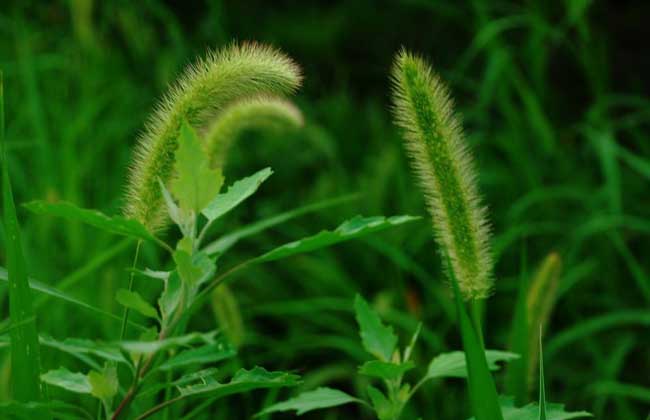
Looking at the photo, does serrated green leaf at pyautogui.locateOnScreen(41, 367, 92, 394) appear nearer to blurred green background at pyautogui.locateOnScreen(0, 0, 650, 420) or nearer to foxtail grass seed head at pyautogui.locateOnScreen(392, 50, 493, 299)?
foxtail grass seed head at pyautogui.locateOnScreen(392, 50, 493, 299)

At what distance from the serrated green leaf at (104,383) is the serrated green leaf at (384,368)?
0.22 m

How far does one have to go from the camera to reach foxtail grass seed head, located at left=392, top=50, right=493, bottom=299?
86 centimetres

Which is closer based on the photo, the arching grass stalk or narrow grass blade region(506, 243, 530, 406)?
the arching grass stalk

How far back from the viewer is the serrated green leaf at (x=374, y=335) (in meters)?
1.00

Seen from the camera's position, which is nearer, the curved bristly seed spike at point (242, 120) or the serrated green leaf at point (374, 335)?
the serrated green leaf at point (374, 335)

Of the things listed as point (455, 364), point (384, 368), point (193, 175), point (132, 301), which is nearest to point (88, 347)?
point (132, 301)

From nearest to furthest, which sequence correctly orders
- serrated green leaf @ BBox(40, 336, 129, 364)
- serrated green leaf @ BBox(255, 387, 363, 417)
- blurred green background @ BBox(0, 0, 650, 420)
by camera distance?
serrated green leaf @ BBox(40, 336, 129, 364) < serrated green leaf @ BBox(255, 387, 363, 417) < blurred green background @ BBox(0, 0, 650, 420)

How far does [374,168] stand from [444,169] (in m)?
2.89

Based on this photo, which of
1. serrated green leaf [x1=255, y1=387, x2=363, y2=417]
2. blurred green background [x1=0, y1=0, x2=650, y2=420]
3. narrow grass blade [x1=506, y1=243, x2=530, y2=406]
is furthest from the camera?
blurred green background [x1=0, y1=0, x2=650, y2=420]

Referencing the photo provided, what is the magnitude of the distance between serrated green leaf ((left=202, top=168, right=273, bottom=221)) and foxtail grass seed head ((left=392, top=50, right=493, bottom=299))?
14cm

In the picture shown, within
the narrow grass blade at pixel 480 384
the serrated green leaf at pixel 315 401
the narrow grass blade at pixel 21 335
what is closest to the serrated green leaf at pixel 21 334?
the narrow grass blade at pixel 21 335

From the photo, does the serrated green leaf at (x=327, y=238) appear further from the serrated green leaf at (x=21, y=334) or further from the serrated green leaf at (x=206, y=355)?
the serrated green leaf at (x=21, y=334)

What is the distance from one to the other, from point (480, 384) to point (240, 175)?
3121mm

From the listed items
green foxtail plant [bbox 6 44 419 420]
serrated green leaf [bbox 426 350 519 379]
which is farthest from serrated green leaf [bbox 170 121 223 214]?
serrated green leaf [bbox 426 350 519 379]
